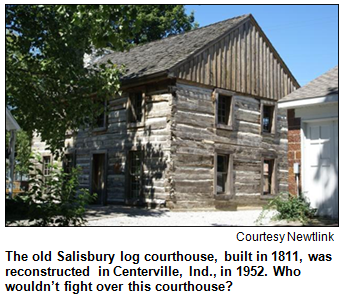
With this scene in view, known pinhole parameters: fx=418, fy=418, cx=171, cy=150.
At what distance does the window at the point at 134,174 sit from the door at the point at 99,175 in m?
1.55

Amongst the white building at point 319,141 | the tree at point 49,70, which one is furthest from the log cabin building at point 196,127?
the white building at point 319,141

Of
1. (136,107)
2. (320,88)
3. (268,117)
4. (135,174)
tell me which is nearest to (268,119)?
(268,117)

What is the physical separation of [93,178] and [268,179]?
8.11 metres

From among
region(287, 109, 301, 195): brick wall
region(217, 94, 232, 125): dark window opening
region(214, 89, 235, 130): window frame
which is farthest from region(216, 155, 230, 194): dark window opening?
region(287, 109, 301, 195): brick wall

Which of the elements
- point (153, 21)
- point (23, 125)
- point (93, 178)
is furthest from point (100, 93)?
point (153, 21)

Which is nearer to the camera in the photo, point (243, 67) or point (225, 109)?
point (225, 109)

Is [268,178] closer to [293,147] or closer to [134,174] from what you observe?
[134,174]

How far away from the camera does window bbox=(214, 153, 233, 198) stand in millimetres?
17312

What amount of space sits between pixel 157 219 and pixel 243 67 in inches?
337

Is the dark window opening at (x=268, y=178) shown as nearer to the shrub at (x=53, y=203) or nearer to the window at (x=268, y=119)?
the window at (x=268, y=119)

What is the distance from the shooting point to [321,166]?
10.7 meters

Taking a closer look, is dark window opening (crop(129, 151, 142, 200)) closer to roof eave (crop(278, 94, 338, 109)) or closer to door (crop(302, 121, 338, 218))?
roof eave (crop(278, 94, 338, 109))

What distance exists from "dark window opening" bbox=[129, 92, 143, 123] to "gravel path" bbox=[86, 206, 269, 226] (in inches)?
154

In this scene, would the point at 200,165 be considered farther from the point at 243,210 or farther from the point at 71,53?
the point at 71,53
